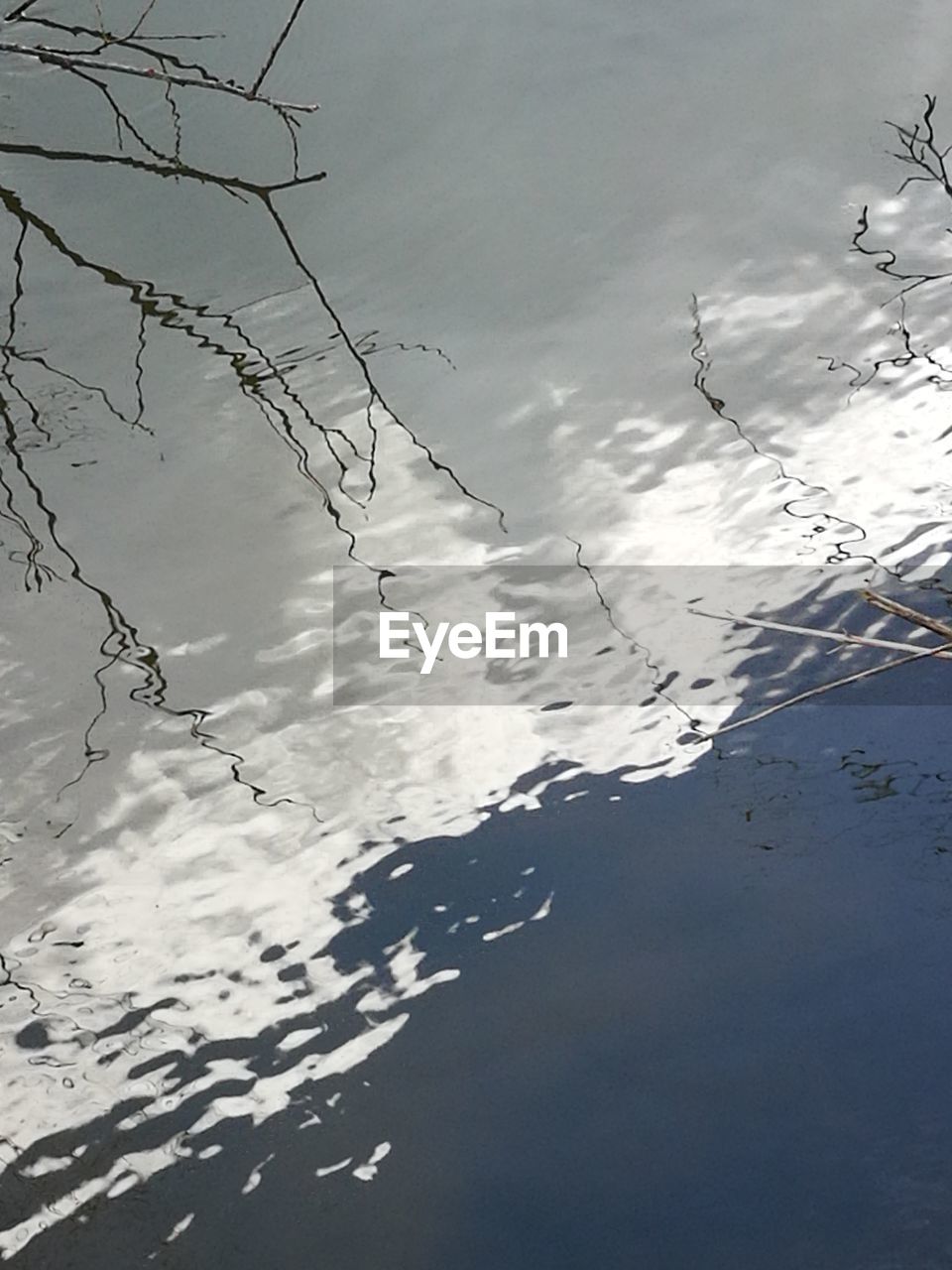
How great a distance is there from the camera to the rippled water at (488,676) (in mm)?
1302

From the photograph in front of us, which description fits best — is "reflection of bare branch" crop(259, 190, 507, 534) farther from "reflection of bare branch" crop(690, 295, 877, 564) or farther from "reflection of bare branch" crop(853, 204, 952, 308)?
"reflection of bare branch" crop(853, 204, 952, 308)

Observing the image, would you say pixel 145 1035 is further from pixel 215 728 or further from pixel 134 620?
pixel 134 620

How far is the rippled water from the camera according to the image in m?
1.30

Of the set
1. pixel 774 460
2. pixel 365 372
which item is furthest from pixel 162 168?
pixel 774 460

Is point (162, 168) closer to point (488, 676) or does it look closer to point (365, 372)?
point (365, 372)

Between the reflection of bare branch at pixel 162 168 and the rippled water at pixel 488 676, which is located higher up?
the reflection of bare branch at pixel 162 168

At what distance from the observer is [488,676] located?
1715mm

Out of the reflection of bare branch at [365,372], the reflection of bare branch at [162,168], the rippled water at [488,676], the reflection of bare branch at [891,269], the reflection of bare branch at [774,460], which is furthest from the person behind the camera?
the reflection of bare branch at [162,168]

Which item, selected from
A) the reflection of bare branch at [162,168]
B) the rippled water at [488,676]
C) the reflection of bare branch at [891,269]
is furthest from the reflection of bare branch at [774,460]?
the reflection of bare branch at [162,168]

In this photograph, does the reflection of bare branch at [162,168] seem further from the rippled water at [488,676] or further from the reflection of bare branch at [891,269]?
the reflection of bare branch at [891,269]

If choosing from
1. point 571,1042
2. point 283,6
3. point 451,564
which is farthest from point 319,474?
point 283,6

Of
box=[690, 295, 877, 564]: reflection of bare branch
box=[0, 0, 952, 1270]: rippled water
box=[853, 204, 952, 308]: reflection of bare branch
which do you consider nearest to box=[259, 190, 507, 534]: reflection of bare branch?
box=[0, 0, 952, 1270]: rippled water

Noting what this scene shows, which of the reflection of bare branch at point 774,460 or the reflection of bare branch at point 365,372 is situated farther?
the reflection of bare branch at point 365,372

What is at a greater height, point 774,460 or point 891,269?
point 891,269
